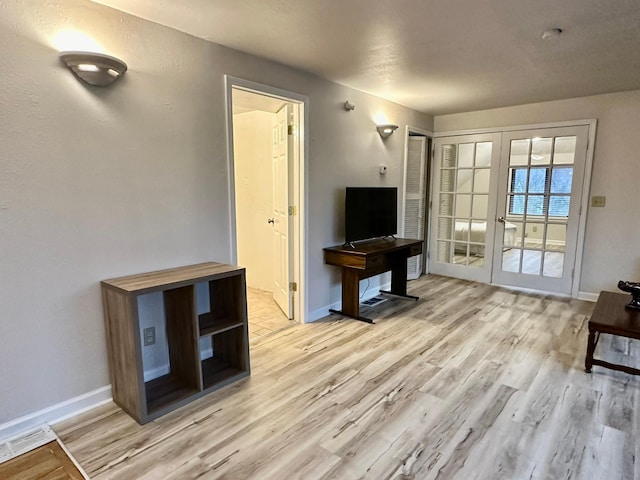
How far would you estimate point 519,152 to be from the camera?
15.3 ft

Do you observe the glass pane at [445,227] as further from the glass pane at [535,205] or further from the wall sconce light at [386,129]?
the wall sconce light at [386,129]

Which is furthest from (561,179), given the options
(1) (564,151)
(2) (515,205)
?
(2) (515,205)

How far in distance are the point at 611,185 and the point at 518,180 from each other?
94 cm

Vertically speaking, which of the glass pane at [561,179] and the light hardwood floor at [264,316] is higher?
the glass pane at [561,179]

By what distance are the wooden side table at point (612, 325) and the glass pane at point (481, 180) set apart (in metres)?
2.37

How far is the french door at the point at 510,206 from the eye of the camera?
4.40 m

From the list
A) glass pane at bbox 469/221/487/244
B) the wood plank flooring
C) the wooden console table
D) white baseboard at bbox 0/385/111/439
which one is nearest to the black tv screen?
the wooden console table

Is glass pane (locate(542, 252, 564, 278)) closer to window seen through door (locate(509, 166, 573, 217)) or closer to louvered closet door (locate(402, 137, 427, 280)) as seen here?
window seen through door (locate(509, 166, 573, 217))

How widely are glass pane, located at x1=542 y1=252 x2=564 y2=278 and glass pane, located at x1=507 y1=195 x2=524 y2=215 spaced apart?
619mm

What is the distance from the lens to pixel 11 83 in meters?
1.82

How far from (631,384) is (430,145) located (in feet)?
12.4

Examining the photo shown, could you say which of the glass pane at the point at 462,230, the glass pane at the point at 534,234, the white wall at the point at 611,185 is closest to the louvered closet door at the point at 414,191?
the glass pane at the point at 462,230

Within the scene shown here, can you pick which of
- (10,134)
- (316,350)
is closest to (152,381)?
(316,350)

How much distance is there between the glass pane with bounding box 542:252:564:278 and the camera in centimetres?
452
